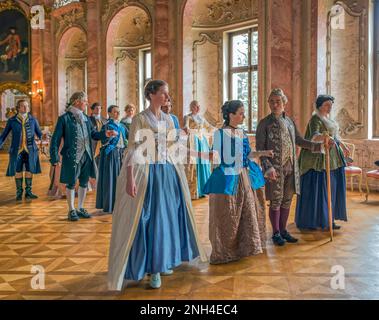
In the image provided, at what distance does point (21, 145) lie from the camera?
7.55m

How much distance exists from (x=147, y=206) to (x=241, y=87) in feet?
26.0

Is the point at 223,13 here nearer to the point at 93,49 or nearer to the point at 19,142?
the point at 93,49

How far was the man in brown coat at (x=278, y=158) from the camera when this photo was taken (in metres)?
4.48

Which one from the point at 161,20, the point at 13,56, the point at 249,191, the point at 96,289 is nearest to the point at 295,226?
the point at 249,191

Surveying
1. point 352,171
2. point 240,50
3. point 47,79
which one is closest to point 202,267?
point 352,171

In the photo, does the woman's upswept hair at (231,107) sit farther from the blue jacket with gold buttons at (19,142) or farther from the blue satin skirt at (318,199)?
the blue jacket with gold buttons at (19,142)

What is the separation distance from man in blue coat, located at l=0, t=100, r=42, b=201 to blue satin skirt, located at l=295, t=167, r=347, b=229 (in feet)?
15.3

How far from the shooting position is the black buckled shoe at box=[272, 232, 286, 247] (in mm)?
4586

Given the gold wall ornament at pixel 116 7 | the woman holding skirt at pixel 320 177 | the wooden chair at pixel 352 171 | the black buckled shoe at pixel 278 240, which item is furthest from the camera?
the gold wall ornament at pixel 116 7

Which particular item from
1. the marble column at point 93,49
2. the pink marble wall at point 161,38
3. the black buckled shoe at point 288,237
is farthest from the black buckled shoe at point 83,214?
the marble column at point 93,49

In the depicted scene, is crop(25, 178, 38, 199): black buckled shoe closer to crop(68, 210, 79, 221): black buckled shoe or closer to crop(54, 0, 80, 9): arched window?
crop(68, 210, 79, 221): black buckled shoe

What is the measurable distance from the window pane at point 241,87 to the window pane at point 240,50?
0.87 feet

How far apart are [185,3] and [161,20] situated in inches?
31.7

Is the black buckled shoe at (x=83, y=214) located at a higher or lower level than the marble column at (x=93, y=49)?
lower
